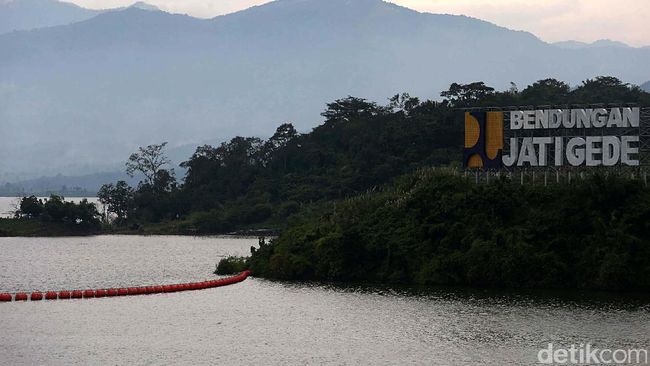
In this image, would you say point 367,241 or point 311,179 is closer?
point 367,241

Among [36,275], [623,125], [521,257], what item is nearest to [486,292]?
[521,257]

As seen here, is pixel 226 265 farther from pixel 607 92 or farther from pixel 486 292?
pixel 607 92

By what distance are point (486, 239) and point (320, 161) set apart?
88575 mm

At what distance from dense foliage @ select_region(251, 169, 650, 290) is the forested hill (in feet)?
151

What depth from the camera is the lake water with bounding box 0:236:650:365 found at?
47.8m

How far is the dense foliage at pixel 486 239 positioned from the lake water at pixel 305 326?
327cm

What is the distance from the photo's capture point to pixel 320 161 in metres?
161

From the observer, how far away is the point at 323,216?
85.6m

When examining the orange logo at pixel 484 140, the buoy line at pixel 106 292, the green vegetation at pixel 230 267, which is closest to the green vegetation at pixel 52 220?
the green vegetation at pixel 230 267

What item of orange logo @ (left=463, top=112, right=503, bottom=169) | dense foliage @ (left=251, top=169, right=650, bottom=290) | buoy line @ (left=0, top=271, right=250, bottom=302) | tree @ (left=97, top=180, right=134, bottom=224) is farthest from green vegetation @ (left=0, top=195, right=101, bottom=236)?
orange logo @ (left=463, top=112, right=503, bottom=169)

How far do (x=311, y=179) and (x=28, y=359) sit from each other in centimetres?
10901

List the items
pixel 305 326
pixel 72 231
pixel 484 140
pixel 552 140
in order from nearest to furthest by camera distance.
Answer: pixel 305 326, pixel 552 140, pixel 484 140, pixel 72 231
